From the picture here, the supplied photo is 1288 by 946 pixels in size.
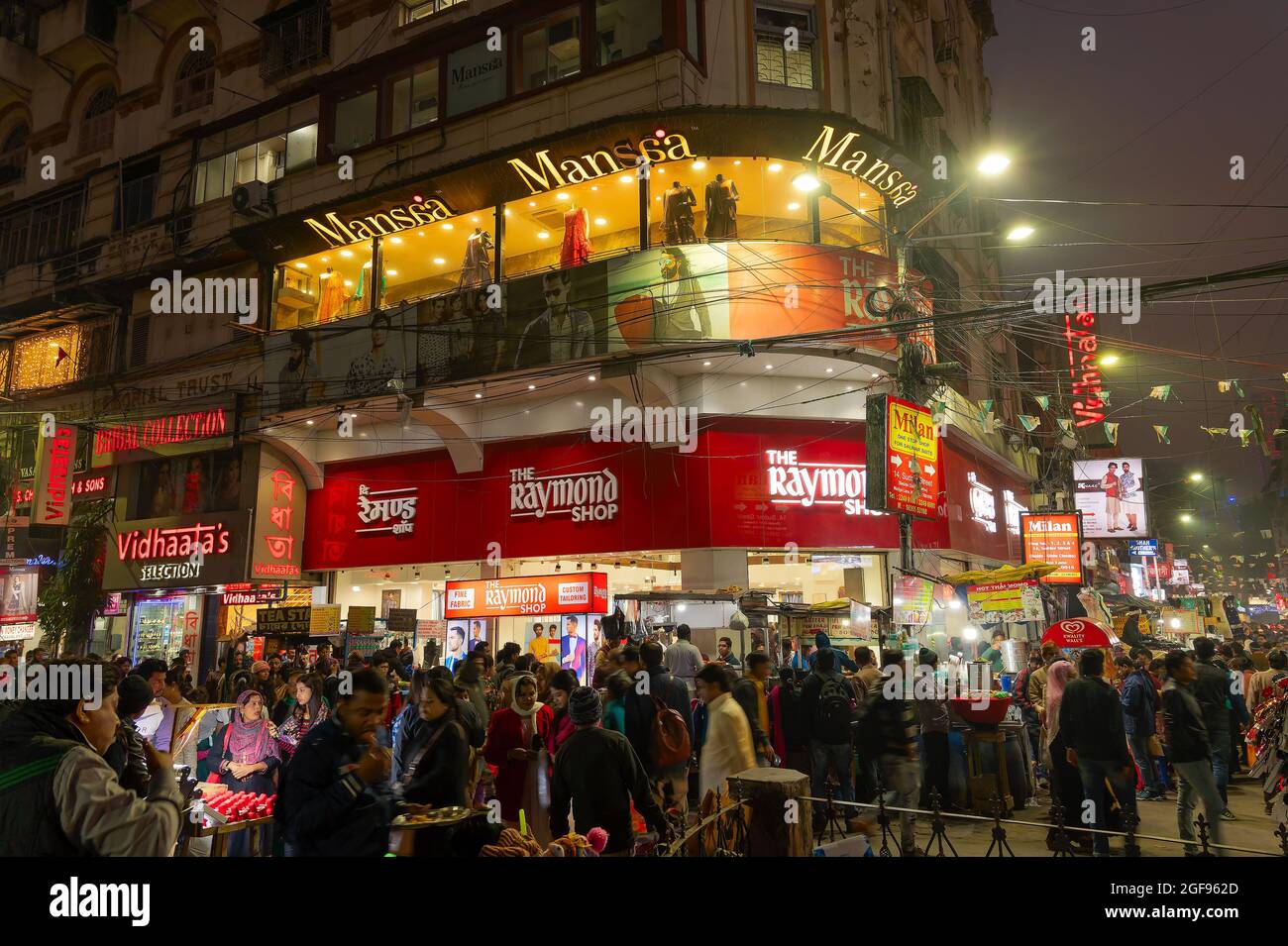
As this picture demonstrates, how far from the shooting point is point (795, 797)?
237 inches

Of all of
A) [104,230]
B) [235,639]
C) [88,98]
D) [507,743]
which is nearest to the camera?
[507,743]

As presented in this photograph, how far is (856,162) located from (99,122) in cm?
2886

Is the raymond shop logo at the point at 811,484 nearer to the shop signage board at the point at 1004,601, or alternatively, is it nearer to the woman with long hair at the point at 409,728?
the shop signage board at the point at 1004,601

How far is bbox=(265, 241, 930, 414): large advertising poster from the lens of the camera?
1845 centimetres

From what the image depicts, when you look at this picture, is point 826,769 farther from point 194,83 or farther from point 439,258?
point 194,83

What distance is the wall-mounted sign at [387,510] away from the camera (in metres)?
24.2

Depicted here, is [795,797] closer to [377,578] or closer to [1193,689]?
[1193,689]

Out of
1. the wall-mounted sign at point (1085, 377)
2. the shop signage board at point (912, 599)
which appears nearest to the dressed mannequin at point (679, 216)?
the shop signage board at point (912, 599)

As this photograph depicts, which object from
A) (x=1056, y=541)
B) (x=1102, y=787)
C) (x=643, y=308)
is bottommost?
(x=1102, y=787)

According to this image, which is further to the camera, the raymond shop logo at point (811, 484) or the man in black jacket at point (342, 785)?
the raymond shop logo at point (811, 484)

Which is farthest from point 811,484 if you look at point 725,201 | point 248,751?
point 248,751

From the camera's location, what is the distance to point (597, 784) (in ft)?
19.3

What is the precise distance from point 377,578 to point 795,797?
74.1 ft

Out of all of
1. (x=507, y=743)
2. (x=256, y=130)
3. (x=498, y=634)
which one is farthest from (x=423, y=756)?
(x=256, y=130)
